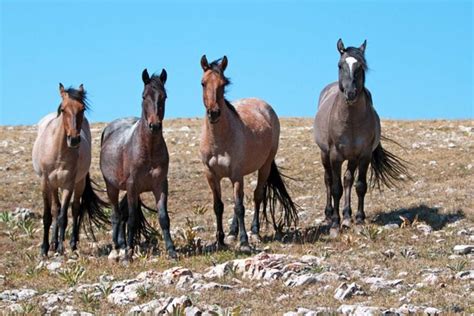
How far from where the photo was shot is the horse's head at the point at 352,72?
11.1m

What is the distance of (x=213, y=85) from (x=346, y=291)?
3899 millimetres

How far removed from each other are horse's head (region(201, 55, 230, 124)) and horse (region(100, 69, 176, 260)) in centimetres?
60

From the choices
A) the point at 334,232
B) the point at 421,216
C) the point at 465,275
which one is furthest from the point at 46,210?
the point at 465,275

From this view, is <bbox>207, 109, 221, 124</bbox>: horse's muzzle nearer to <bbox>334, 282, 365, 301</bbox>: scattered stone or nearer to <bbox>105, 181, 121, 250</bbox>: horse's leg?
<bbox>105, 181, 121, 250</bbox>: horse's leg

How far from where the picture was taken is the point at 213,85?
10.3m

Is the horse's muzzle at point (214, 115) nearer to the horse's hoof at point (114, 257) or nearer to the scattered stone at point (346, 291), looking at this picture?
the horse's hoof at point (114, 257)

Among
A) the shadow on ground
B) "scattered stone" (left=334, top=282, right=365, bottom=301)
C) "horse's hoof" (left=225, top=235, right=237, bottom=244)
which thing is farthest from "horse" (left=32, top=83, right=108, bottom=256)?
"scattered stone" (left=334, top=282, right=365, bottom=301)

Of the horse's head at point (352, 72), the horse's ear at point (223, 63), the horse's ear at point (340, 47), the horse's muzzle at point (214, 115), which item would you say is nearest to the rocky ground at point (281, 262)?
the horse's muzzle at point (214, 115)

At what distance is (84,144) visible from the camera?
1217 centimetres

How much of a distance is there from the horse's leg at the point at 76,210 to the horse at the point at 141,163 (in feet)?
3.61

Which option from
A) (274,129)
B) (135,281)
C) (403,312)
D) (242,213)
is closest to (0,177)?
(274,129)

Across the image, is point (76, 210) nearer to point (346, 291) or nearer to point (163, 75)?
point (163, 75)

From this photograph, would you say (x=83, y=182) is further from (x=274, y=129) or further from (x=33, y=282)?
(x=33, y=282)

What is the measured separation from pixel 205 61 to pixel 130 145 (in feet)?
4.64
